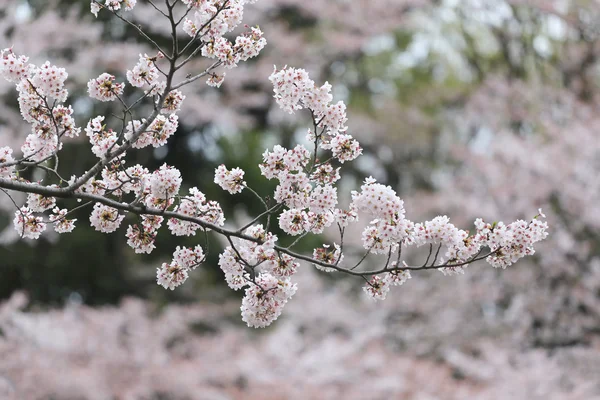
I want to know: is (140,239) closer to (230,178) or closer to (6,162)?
(230,178)

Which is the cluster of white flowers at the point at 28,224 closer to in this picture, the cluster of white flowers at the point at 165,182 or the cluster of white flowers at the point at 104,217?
the cluster of white flowers at the point at 104,217

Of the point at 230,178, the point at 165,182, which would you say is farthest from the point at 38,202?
the point at 230,178

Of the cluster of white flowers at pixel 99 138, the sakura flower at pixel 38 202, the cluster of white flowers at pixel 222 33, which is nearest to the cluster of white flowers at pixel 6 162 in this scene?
the sakura flower at pixel 38 202

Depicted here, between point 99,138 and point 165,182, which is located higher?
point 99,138

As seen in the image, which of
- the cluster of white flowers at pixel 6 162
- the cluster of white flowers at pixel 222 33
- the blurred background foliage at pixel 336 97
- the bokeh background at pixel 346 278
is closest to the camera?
the cluster of white flowers at pixel 6 162

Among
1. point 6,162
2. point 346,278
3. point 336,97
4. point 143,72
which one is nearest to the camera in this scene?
point 6,162

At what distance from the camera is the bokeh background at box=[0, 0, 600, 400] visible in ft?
20.6

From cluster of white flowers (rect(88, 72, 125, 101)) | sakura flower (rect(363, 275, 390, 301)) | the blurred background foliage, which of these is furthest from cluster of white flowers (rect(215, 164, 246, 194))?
the blurred background foliage

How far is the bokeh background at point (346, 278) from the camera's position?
6.27 meters

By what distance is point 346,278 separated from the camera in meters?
9.38

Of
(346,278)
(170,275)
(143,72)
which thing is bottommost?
(170,275)

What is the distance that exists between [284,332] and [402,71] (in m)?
6.59

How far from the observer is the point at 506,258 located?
2230 mm

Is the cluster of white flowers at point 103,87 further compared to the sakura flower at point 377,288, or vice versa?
the sakura flower at point 377,288
